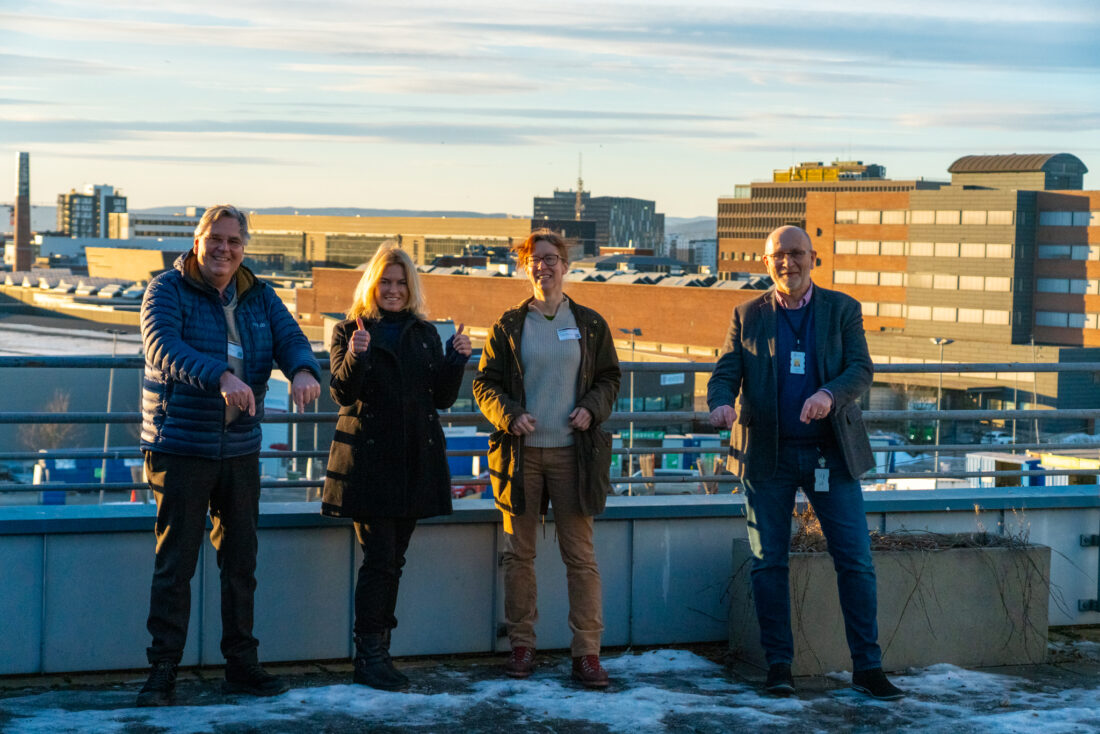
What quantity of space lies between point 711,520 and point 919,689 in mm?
1227

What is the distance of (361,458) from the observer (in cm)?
510

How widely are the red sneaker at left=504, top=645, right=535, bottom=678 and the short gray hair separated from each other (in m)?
2.00

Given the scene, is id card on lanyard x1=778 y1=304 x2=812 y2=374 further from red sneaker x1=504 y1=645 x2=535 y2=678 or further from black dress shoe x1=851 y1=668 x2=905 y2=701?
red sneaker x1=504 y1=645 x2=535 y2=678

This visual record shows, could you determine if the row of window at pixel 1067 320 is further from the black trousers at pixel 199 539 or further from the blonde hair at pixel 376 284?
the black trousers at pixel 199 539

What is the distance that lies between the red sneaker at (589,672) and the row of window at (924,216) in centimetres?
9702

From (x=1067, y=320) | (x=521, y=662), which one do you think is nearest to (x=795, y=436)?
(x=521, y=662)

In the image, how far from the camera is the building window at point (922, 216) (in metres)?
101

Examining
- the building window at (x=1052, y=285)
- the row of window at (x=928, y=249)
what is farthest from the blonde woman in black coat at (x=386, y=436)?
the row of window at (x=928, y=249)

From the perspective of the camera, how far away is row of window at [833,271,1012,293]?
97.2m

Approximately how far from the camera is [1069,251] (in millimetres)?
94562

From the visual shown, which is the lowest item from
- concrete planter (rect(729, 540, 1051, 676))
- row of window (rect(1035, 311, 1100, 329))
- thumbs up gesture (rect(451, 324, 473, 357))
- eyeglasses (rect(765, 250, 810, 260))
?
concrete planter (rect(729, 540, 1051, 676))

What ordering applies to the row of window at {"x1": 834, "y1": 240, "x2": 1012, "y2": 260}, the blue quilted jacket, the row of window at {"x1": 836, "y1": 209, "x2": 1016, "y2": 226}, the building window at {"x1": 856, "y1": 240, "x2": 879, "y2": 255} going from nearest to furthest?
the blue quilted jacket
the row of window at {"x1": 836, "y1": 209, "x2": 1016, "y2": 226}
the row of window at {"x1": 834, "y1": 240, "x2": 1012, "y2": 260}
the building window at {"x1": 856, "y1": 240, "x2": 879, "y2": 255}

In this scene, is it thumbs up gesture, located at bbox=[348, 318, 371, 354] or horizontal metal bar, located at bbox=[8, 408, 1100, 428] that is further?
horizontal metal bar, located at bbox=[8, 408, 1100, 428]

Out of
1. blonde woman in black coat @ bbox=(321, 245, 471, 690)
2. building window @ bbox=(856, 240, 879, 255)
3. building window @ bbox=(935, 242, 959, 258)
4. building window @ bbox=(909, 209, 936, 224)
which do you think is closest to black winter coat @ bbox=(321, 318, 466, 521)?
blonde woman in black coat @ bbox=(321, 245, 471, 690)
